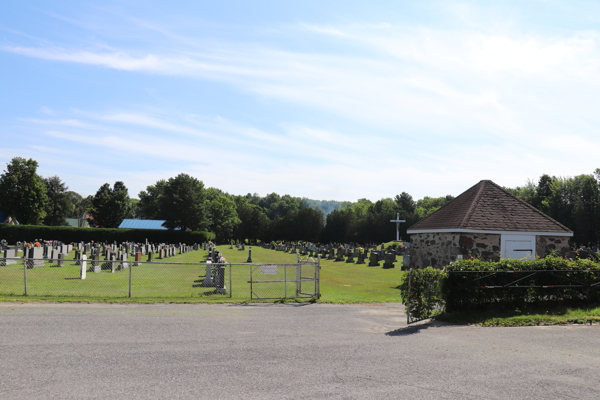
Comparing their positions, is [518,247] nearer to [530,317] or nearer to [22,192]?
[530,317]

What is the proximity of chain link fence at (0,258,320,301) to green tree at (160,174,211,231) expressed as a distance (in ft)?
175

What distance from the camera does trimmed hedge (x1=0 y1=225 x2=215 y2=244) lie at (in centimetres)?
6212

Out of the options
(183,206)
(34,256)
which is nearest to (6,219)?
(183,206)

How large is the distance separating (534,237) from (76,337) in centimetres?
1962

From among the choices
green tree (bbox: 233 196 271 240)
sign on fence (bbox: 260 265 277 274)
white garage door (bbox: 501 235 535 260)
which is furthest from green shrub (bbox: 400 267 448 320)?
green tree (bbox: 233 196 271 240)

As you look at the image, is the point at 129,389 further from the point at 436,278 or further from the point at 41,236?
the point at 41,236

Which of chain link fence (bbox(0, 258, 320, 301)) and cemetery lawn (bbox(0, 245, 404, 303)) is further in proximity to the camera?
chain link fence (bbox(0, 258, 320, 301))

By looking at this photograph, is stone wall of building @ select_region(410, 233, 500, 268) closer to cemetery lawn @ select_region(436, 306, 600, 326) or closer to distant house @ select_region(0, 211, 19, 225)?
cemetery lawn @ select_region(436, 306, 600, 326)

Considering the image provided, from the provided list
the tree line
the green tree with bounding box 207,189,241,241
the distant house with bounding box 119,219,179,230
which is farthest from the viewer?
the green tree with bounding box 207,189,241,241

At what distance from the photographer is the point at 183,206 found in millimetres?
81312

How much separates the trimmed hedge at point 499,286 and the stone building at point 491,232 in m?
5.75

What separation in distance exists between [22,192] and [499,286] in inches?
3290

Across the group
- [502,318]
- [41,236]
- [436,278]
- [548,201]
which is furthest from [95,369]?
[548,201]

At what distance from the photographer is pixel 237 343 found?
932cm
